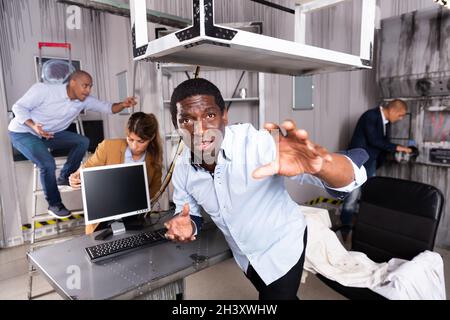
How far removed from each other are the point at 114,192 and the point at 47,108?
0.97m

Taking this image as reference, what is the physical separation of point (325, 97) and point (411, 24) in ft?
3.50

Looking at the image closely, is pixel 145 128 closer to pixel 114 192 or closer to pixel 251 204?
pixel 114 192

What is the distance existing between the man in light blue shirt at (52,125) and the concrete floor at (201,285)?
638 mm

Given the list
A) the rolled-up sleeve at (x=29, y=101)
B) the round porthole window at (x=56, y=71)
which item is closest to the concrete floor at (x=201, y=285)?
the rolled-up sleeve at (x=29, y=101)

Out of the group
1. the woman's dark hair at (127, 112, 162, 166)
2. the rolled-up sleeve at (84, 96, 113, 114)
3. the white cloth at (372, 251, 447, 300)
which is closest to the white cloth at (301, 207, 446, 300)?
the white cloth at (372, 251, 447, 300)

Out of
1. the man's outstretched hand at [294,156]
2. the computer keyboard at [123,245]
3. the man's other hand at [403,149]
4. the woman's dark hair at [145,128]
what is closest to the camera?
the man's outstretched hand at [294,156]

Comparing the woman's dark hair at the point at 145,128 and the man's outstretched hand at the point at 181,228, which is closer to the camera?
the man's outstretched hand at the point at 181,228

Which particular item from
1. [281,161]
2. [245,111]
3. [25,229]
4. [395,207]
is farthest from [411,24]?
[25,229]

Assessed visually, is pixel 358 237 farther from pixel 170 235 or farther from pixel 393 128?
pixel 393 128

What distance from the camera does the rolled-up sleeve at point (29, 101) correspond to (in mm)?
2111

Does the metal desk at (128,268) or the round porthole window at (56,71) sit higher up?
the round porthole window at (56,71)

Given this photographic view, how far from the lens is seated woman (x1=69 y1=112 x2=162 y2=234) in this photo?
6.68ft

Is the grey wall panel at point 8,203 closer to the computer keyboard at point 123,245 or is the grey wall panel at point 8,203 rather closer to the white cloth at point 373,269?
the computer keyboard at point 123,245

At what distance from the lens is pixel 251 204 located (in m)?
1.26
